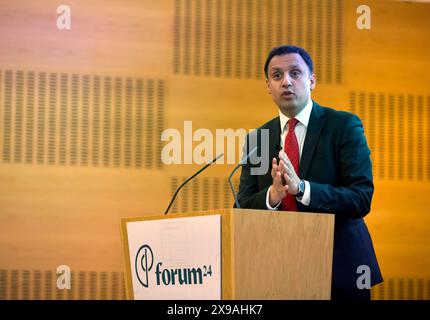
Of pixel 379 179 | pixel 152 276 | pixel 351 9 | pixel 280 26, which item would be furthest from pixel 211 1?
pixel 152 276

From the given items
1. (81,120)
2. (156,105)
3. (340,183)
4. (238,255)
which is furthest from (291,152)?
(81,120)

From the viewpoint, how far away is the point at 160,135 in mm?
6133

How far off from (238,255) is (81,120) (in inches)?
148

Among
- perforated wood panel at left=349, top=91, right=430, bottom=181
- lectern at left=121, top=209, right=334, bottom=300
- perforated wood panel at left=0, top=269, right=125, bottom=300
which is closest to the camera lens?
lectern at left=121, top=209, right=334, bottom=300

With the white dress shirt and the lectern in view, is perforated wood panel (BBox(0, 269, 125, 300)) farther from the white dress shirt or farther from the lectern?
the lectern

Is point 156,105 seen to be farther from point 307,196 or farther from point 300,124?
point 307,196

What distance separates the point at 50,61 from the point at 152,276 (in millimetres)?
3675

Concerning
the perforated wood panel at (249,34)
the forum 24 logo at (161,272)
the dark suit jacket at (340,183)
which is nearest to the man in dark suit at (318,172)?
the dark suit jacket at (340,183)

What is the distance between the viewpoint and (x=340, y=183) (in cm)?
332

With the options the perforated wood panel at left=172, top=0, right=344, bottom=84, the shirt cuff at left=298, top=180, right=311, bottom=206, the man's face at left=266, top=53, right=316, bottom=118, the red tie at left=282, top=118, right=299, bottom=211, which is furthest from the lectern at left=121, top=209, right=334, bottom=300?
the perforated wood panel at left=172, top=0, right=344, bottom=84

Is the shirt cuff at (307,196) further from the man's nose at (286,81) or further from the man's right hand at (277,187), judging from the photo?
the man's nose at (286,81)

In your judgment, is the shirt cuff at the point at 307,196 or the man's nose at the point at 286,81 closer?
the shirt cuff at the point at 307,196

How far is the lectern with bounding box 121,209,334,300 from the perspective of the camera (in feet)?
8.53

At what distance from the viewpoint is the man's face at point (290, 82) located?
3467 millimetres
